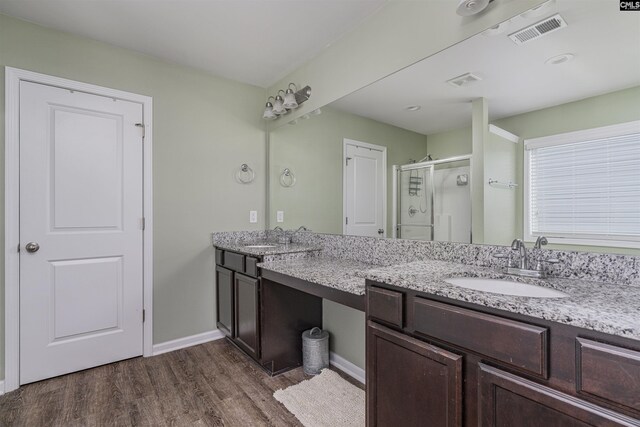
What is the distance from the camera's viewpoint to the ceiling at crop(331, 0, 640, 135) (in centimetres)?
112

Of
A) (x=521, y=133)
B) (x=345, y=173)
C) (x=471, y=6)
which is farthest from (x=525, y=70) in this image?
(x=345, y=173)

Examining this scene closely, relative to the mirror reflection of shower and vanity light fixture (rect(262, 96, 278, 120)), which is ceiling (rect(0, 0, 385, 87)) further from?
the mirror reflection of shower

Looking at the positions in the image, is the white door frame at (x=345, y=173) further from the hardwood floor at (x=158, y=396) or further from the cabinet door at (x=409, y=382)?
the hardwood floor at (x=158, y=396)

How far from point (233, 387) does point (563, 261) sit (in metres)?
2.00

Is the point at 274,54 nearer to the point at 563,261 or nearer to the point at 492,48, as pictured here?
the point at 492,48

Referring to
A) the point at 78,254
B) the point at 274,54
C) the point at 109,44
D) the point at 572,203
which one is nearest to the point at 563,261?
the point at 572,203

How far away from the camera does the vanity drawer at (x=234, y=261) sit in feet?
7.70

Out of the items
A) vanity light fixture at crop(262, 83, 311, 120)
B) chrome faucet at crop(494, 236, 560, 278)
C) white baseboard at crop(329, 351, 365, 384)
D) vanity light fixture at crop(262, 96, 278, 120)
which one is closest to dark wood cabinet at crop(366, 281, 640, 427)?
chrome faucet at crop(494, 236, 560, 278)

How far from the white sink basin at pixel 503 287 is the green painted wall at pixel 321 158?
0.76 m

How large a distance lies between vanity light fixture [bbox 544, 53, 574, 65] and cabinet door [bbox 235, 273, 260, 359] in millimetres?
1981

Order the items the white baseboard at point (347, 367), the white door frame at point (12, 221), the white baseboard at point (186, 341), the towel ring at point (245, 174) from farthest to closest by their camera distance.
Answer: the towel ring at point (245, 174)
the white baseboard at point (186, 341)
the white baseboard at point (347, 367)
the white door frame at point (12, 221)

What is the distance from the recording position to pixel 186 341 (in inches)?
105

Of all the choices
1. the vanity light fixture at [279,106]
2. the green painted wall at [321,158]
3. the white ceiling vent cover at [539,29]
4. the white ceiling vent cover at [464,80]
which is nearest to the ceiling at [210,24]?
the vanity light fixture at [279,106]

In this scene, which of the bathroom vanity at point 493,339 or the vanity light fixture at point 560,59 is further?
the vanity light fixture at point 560,59
